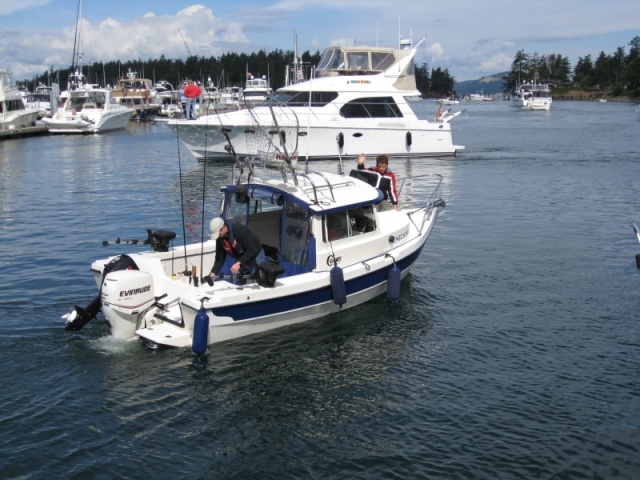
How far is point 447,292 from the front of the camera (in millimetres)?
14586

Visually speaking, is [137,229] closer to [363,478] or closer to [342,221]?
[342,221]

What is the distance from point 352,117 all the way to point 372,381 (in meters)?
26.7

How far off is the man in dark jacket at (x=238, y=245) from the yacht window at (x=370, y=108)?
24.8 metres

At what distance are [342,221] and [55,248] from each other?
8.90 metres

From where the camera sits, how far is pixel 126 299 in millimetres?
10547

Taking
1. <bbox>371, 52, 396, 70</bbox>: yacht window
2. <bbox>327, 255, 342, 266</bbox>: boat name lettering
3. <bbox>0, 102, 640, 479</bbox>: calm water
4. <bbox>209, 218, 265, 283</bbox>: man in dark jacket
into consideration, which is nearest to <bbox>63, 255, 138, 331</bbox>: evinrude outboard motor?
<bbox>0, 102, 640, 479</bbox>: calm water

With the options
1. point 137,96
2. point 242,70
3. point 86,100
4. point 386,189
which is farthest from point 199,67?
point 386,189

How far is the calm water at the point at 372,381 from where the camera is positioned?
8.29 m

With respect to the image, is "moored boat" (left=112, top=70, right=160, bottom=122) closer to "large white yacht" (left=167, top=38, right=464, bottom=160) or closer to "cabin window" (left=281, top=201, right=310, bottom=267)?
"large white yacht" (left=167, top=38, right=464, bottom=160)

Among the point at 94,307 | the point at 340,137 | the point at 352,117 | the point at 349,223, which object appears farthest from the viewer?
the point at 352,117

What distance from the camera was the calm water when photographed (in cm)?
829

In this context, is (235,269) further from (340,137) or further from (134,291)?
(340,137)

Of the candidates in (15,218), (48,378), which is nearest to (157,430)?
(48,378)

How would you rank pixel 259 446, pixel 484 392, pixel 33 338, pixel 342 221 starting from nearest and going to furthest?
pixel 259 446
pixel 484 392
pixel 33 338
pixel 342 221
